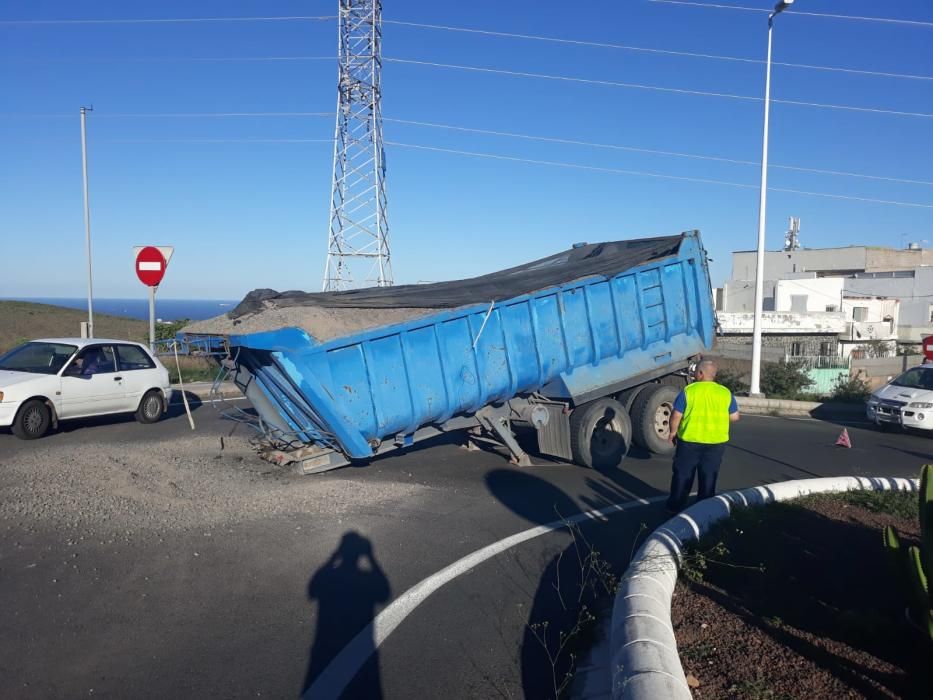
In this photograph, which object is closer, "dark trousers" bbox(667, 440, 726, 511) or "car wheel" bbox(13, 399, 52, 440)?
"dark trousers" bbox(667, 440, 726, 511)

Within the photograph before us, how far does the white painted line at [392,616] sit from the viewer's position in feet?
14.9

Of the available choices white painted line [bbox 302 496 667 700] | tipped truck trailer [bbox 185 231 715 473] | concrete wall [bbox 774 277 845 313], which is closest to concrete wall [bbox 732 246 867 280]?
concrete wall [bbox 774 277 845 313]

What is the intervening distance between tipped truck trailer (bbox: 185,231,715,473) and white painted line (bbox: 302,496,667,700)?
6.37 ft

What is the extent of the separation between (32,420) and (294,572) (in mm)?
7146

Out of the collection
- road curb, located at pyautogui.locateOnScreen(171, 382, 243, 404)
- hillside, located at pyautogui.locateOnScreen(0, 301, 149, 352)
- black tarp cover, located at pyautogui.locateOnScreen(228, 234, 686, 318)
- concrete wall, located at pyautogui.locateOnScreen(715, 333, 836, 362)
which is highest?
black tarp cover, located at pyautogui.locateOnScreen(228, 234, 686, 318)

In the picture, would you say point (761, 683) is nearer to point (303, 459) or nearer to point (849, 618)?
point (849, 618)

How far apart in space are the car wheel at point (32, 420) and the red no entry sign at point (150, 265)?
13.7 feet

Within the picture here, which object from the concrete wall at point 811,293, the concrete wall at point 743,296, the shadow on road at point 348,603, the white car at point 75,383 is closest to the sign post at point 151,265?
the white car at point 75,383

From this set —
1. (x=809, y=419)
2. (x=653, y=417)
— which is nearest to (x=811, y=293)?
(x=809, y=419)

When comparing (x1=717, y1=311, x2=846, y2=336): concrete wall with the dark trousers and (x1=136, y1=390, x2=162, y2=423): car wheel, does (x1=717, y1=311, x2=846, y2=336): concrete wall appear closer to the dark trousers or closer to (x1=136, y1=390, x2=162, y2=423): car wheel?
(x1=136, y1=390, x2=162, y2=423): car wheel

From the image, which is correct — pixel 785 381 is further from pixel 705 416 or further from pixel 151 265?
pixel 151 265

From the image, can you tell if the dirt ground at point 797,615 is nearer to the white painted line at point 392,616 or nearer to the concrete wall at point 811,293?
the white painted line at point 392,616

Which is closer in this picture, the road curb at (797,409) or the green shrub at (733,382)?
the road curb at (797,409)

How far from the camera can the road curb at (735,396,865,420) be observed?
17.9 metres
